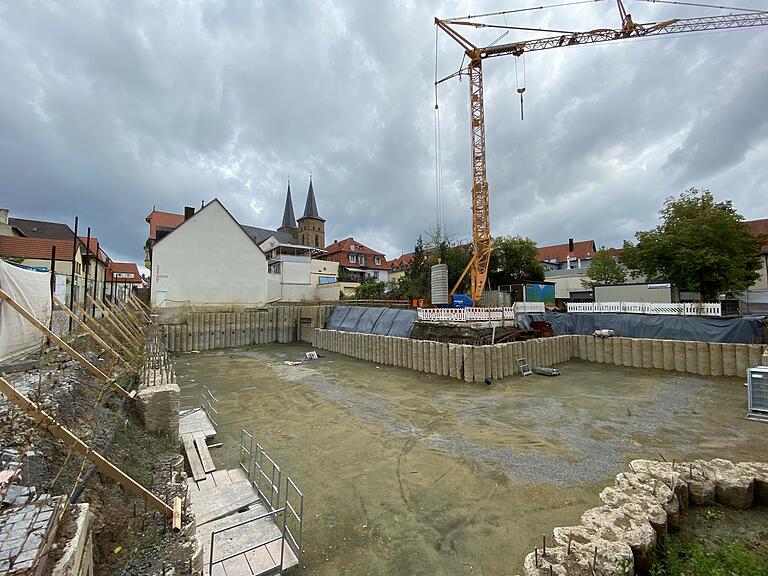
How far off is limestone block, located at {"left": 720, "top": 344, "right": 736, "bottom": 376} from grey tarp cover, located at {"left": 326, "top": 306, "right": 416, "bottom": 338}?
11.4 metres

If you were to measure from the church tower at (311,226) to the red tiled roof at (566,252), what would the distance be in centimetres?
4026

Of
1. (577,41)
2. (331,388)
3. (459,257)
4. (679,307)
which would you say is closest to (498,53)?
(577,41)

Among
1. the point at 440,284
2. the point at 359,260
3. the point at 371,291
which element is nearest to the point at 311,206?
the point at 359,260

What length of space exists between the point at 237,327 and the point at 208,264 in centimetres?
802

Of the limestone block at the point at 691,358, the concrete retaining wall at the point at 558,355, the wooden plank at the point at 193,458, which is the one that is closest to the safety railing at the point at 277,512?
the wooden plank at the point at 193,458

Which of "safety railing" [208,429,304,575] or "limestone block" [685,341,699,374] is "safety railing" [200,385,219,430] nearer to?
"safety railing" [208,429,304,575]

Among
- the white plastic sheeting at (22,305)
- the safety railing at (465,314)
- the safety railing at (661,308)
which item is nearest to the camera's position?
the white plastic sheeting at (22,305)

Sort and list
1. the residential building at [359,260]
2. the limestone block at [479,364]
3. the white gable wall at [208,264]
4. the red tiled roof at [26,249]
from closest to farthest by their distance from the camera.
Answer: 1. the limestone block at [479,364]
2. the red tiled roof at [26,249]
3. the white gable wall at [208,264]
4. the residential building at [359,260]

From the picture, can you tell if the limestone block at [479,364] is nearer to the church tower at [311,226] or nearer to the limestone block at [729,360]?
the limestone block at [729,360]

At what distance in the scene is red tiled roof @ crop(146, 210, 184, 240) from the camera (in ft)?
139

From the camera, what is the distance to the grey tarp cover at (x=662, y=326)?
12.2 metres

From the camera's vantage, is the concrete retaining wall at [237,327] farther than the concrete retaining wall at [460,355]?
Yes

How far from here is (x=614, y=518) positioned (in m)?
3.49

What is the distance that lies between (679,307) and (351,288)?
30502mm
